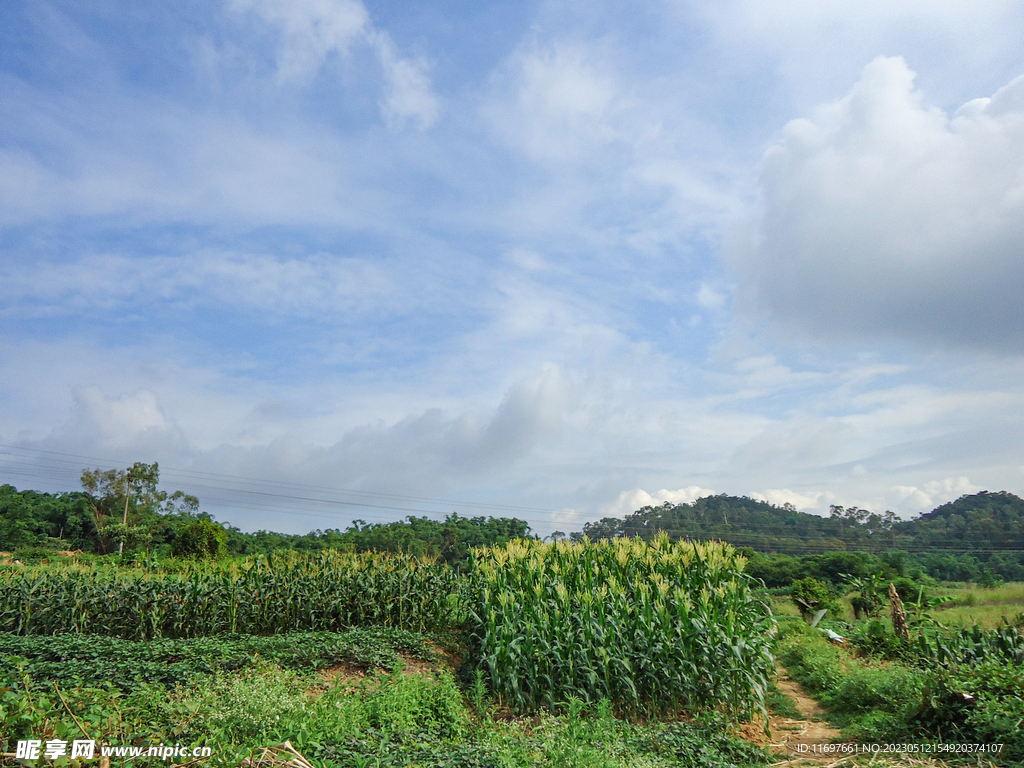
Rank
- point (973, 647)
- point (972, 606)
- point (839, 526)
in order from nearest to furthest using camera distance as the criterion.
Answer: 1. point (973, 647)
2. point (972, 606)
3. point (839, 526)

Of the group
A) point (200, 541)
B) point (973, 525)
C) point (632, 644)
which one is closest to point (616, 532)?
point (632, 644)

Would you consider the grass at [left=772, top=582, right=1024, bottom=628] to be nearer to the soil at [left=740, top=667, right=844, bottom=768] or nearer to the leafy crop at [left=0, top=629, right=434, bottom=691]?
the soil at [left=740, top=667, right=844, bottom=768]

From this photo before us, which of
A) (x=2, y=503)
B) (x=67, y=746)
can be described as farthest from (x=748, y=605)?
(x=2, y=503)

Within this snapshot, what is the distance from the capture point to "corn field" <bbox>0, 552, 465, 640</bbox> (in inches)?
363

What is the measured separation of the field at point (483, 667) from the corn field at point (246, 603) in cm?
3

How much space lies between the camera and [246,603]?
9297 mm

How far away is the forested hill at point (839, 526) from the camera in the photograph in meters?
47.5

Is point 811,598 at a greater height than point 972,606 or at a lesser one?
greater

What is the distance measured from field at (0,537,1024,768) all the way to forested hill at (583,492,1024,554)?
3694 cm

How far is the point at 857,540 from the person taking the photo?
5362 cm

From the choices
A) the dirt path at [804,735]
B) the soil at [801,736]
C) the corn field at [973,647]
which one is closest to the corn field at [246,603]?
the soil at [801,736]

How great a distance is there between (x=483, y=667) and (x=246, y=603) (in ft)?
13.8

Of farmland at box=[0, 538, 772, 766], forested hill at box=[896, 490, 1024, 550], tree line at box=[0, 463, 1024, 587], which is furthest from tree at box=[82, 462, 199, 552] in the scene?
forested hill at box=[896, 490, 1024, 550]

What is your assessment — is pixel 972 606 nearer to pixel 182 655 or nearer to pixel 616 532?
pixel 616 532
